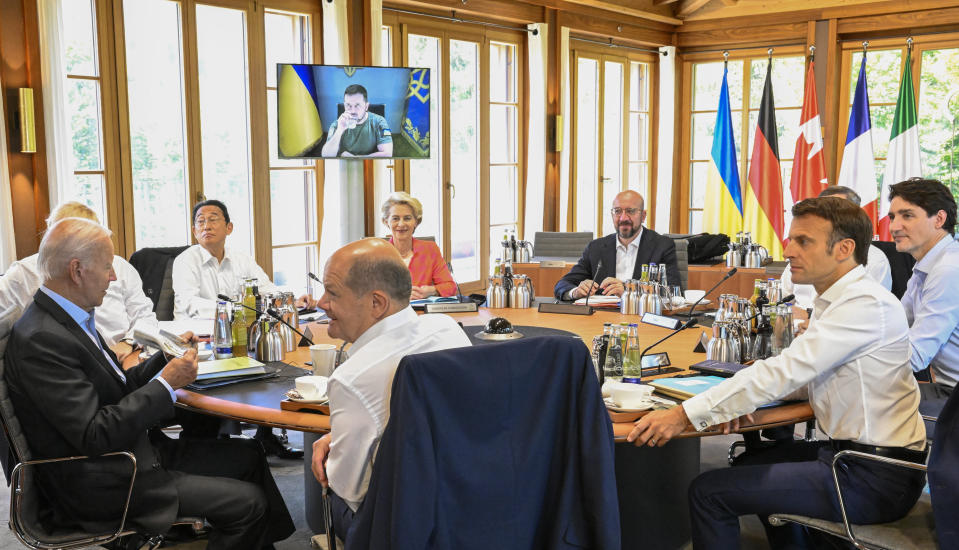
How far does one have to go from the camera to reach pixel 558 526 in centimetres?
194

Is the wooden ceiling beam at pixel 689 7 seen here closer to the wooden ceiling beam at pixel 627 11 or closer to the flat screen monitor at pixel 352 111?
the wooden ceiling beam at pixel 627 11

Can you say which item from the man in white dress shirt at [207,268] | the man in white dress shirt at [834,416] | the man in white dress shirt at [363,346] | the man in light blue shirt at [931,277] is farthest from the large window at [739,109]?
the man in white dress shirt at [363,346]

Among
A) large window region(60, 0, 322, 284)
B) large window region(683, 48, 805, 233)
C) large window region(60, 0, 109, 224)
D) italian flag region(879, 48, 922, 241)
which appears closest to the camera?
large window region(60, 0, 109, 224)

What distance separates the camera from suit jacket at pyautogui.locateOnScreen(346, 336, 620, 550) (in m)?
1.76

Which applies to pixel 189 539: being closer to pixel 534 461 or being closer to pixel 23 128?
pixel 534 461

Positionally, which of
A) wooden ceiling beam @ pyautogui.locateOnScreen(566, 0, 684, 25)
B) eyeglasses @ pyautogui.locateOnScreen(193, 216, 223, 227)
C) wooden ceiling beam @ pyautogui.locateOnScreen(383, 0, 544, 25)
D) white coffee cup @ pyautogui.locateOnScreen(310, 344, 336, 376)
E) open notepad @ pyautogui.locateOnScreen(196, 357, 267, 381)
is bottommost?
open notepad @ pyautogui.locateOnScreen(196, 357, 267, 381)

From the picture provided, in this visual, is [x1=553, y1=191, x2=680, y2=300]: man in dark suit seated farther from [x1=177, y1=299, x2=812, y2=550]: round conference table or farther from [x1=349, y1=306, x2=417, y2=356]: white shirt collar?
→ [x1=349, y1=306, x2=417, y2=356]: white shirt collar

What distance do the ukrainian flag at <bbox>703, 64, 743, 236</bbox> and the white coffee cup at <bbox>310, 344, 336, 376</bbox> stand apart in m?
7.13

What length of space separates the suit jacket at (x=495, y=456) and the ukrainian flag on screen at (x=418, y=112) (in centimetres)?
488

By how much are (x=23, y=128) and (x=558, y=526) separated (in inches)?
172

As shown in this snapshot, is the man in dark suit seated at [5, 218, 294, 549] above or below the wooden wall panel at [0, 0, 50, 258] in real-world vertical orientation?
below

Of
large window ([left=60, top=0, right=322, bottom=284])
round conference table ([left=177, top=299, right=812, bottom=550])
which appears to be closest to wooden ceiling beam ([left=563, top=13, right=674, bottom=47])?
large window ([left=60, top=0, right=322, bottom=284])

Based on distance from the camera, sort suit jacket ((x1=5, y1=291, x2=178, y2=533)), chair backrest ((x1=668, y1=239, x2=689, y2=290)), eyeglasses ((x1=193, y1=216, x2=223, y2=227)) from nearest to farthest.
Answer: suit jacket ((x1=5, y1=291, x2=178, y2=533))
eyeglasses ((x1=193, y1=216, x2=223, y2=227))
chair backrest ((x1=668, y1=239, x2=689, y2=290))

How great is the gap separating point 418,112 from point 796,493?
15.8ft
